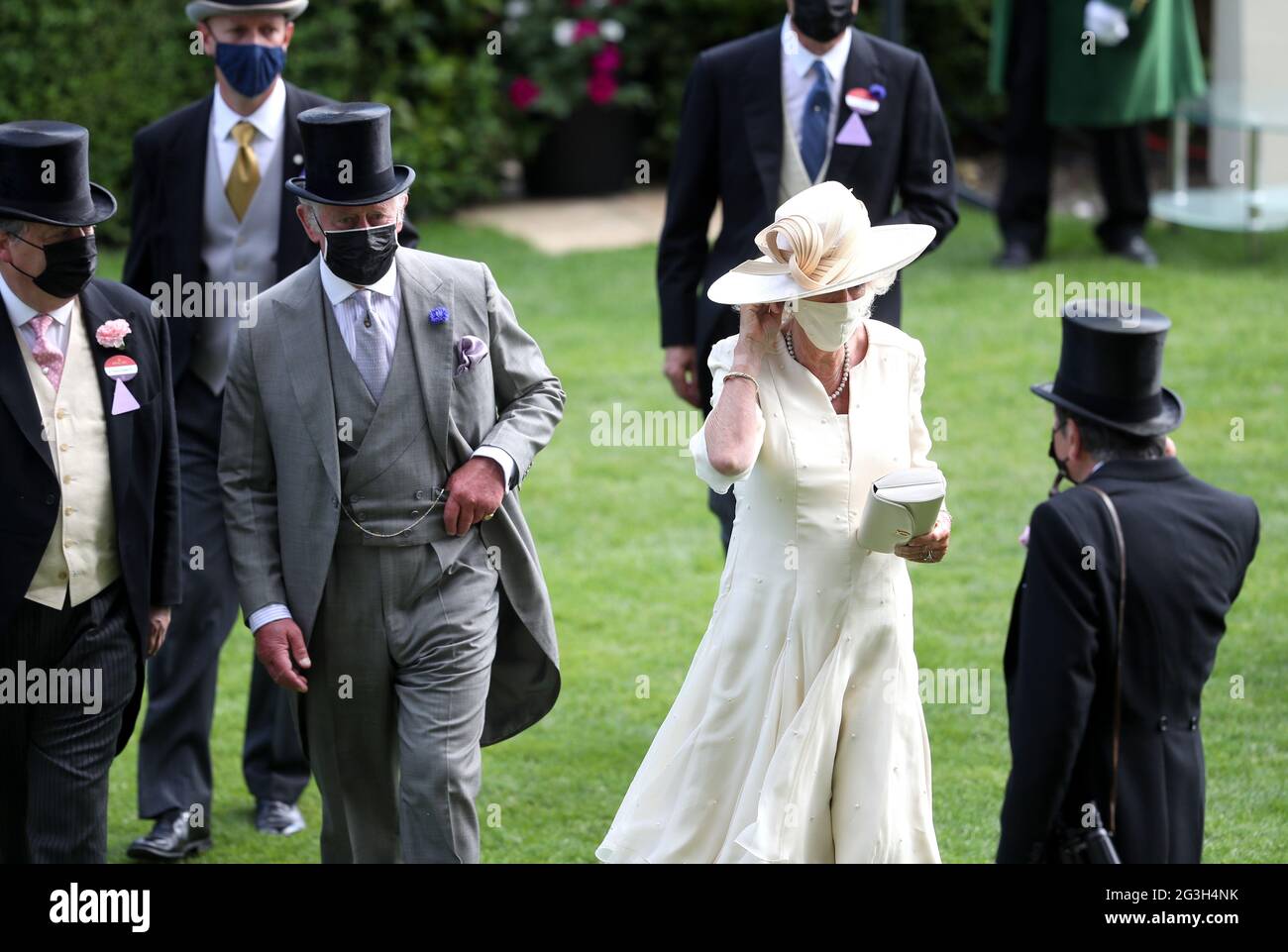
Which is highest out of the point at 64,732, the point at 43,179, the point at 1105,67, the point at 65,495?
the point at 43,179

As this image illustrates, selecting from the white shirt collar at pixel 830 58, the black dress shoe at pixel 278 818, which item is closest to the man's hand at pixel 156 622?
the black dress shoe at pixel 278 818

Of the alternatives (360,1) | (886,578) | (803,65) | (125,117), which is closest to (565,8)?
(360,1)

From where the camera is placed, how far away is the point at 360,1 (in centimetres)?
1334

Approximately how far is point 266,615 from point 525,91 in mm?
9619

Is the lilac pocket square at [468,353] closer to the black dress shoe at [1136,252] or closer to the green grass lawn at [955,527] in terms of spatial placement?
the green grass lawn at [955,527]

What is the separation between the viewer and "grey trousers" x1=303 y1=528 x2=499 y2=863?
16.0 ft

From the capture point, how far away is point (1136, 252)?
40.0 ft

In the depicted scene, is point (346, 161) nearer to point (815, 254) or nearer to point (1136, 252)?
point (815, 254)

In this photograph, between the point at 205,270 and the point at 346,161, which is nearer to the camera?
the point at 346,161

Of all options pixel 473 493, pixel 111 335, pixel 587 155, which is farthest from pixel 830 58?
pixel 587 155

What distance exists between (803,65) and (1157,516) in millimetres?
2840

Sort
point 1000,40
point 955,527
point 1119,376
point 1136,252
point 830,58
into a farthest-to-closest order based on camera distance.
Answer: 1. point 1000,40
2. point 1136,252
3. point 955,527
4. point 830,58
5. point 1119,376

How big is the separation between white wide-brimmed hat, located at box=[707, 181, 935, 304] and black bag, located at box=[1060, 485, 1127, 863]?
850 millimetres

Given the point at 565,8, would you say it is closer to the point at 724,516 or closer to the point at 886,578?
the point at 724,516
